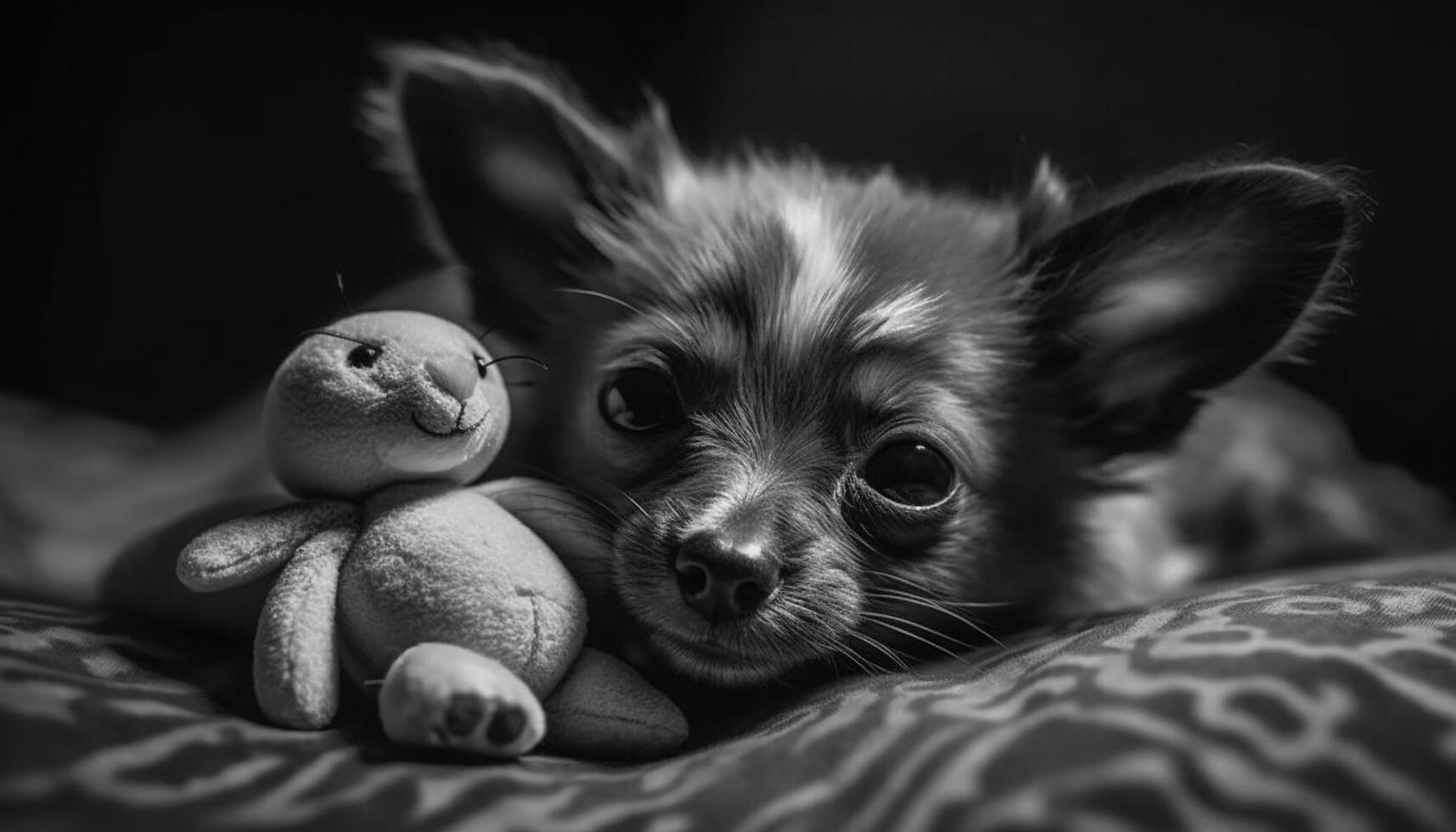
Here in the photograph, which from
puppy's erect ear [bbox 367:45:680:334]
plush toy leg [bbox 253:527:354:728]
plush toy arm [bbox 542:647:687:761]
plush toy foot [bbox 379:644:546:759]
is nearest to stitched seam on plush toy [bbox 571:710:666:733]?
plush toy arm [bbox 542:647:687:761]

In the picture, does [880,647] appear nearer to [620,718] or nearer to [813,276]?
[620,718]

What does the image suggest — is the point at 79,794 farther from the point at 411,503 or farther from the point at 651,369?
the point at 651,369

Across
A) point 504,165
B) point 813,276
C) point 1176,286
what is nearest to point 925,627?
point 813,276

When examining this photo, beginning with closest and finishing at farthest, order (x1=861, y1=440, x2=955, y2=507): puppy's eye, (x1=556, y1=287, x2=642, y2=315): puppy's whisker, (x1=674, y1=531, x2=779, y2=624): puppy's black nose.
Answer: (x1=674, y1=531, x2=779, y2=624): puppy's black nose → (x1=861, y1=440, x2=955, y2=507): puppy's eye → (x1=556, y1=287, x2=642, y2=315): puppy's whisker

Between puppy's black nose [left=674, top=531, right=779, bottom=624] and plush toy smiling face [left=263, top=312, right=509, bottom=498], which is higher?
plush toy smiling face [left=263, top=312, right=509, bottom=498]

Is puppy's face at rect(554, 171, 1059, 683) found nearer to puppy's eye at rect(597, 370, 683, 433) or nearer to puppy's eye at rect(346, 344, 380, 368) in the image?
puppy's eye at rect(597, 370, 683, 433)

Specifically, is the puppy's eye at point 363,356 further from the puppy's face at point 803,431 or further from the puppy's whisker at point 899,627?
the puppy's whisker at point 899,627

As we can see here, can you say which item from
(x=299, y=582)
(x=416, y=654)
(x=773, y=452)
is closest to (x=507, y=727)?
(x=416, y=654)
